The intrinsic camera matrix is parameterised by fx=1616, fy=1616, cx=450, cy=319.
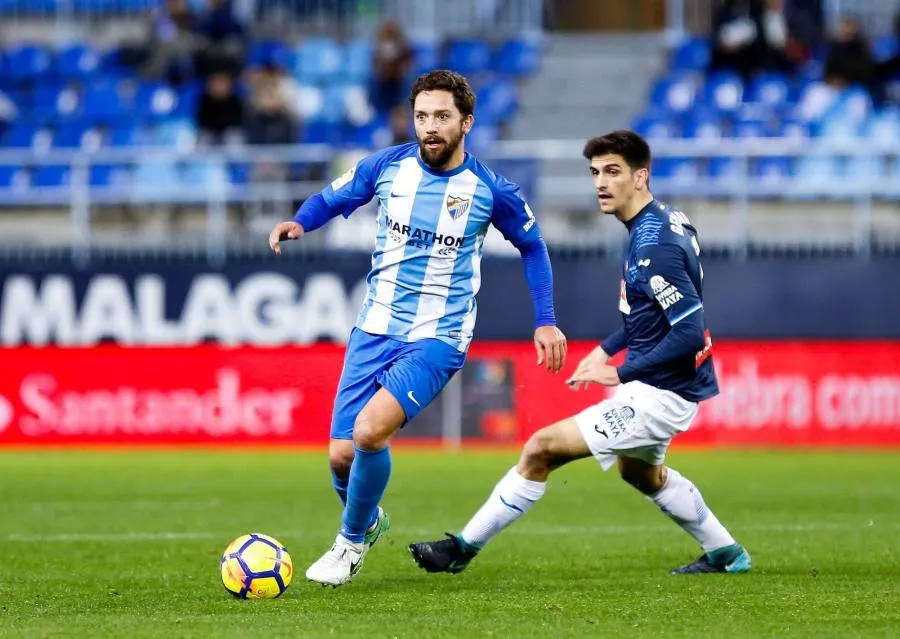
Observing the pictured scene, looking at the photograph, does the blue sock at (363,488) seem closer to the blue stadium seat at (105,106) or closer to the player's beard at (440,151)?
the player's beard at (440,151)

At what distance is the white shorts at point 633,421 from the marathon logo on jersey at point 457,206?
3.57 feet

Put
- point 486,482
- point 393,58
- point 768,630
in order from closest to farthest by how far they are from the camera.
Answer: point 768,630 → point 486,482 → point 393,58

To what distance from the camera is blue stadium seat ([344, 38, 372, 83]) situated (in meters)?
22.0

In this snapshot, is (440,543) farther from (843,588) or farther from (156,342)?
(156,342)

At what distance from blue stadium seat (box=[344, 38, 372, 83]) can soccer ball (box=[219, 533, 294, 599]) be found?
15.5 metres

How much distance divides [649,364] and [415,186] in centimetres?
136

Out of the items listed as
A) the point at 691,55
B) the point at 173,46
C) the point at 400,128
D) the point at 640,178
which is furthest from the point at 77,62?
the point at 640,178

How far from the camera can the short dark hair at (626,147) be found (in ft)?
25.0

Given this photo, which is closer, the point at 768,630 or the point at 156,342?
the point at 768,630

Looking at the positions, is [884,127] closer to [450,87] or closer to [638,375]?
[638,375]

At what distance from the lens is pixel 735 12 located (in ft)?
69.9

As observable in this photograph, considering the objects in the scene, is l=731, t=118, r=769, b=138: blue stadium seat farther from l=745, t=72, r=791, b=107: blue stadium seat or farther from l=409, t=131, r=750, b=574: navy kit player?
l=409, t=131, r=750, b=574: navy kit player

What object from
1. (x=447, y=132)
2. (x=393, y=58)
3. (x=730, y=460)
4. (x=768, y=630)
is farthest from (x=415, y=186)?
(x=393, y=58)

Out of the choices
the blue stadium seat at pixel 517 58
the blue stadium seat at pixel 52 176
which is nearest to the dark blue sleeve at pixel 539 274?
the blue stadium seat at pixel 52 176
